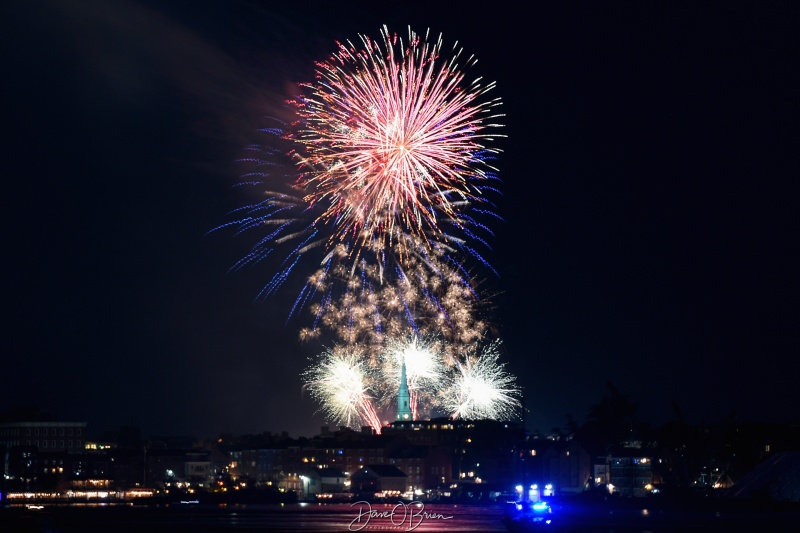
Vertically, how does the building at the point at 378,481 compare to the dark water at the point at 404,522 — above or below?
above

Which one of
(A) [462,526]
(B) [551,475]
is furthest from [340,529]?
(B) [551,475]

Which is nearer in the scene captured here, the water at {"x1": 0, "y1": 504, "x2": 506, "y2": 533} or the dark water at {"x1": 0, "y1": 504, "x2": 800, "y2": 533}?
the water at {"x1": 0, "y1": 504, "x2": 506, "y2": 533}

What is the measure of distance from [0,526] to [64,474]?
130 metres

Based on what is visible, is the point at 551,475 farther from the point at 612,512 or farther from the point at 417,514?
the point at 417,514
